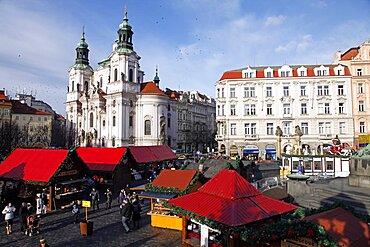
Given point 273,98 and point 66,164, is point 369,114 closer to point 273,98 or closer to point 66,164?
point 273,98

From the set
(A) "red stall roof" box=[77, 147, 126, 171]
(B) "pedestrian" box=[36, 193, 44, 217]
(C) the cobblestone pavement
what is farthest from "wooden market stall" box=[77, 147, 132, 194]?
(C) the cobblestone pavement

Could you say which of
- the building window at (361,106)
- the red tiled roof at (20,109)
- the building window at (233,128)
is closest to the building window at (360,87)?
the building window at (361,106)

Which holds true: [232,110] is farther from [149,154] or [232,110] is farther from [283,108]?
[149,154]

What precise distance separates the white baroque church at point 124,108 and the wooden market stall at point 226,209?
5061cm

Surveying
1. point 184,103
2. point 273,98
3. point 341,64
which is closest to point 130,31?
point 184,103

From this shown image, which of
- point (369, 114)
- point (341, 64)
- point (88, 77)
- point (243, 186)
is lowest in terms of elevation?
point (243, 186)

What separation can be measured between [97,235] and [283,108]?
36.4m

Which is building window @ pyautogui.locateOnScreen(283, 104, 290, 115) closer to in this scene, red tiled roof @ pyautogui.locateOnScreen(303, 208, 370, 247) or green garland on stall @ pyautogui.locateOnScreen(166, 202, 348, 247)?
red tiled roof @ pyautogui.locateOnScreen(303, 208, 370, 247)

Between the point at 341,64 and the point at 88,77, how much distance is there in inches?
2321

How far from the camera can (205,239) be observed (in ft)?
29.3

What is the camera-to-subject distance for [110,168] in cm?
2391

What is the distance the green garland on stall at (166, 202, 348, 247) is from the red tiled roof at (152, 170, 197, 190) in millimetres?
6346

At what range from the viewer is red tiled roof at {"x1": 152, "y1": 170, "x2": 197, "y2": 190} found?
1399 cm

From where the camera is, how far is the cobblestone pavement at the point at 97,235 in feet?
38.8
